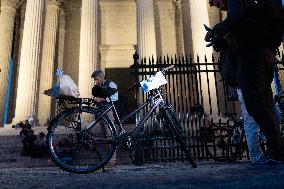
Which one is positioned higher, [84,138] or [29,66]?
[29,66]

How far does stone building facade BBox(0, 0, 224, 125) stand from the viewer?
58.5 ft

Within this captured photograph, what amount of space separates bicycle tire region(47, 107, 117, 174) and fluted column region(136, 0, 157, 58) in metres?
13.8

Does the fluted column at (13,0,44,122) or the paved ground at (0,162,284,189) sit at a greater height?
the fluted column at (13,0,44,122)

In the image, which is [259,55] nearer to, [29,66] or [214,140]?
[214,140]

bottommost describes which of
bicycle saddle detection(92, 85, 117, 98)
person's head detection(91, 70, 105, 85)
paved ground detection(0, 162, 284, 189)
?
paved ground detection(0, 162, 284, 189)

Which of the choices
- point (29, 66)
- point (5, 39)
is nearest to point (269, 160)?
point (29, 66)

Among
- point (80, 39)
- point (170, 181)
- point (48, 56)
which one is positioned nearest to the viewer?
point (170, 181)

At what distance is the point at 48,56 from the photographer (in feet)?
72.3

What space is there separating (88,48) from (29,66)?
3.89 metres

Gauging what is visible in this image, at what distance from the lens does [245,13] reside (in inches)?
137

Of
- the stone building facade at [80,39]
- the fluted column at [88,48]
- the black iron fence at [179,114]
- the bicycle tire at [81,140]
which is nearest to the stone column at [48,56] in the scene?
the stone building facade at [80,39]

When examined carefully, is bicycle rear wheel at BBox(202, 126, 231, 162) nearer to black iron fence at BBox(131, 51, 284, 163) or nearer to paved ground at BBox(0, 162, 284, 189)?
black iron fence at BBox(131, 51, 284, 163)

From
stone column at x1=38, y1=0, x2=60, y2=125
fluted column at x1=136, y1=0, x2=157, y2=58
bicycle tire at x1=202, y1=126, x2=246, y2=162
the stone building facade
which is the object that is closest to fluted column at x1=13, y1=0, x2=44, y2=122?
the stone building facade

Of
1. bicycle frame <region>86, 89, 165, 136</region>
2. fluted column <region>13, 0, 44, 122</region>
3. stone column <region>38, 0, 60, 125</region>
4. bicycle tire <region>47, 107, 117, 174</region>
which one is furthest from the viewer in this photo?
stone column <region>38, 0, 60, 125</region>
